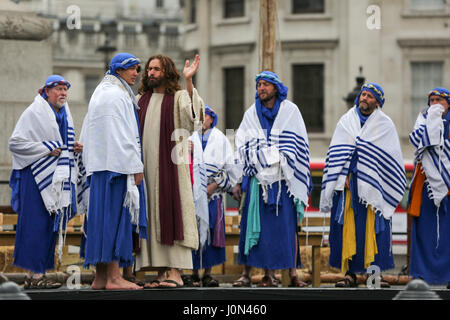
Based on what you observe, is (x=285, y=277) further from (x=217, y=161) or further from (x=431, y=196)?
(x=431, y=196)

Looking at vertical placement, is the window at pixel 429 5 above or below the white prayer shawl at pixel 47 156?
above

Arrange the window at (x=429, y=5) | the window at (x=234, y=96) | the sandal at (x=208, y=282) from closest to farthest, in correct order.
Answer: the sandal at (x=208, y=282) → the window at (x=429, y=5) → the window at (x=234, y=96)

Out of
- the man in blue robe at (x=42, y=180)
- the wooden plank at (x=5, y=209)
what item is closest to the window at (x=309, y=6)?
the wooden plank at (x=5, y=209)

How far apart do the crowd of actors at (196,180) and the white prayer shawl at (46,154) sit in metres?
0.01

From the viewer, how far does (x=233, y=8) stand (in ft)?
133

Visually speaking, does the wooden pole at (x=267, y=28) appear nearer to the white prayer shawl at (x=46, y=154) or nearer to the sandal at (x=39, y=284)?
the white prayer shawl at (x=46, y=154)

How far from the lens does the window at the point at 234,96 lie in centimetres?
3969

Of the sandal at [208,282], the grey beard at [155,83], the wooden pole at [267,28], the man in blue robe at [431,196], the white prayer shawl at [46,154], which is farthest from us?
the wooden pole at [267,28]

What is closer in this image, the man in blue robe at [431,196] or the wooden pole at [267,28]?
the man in blue robe at [431,196]

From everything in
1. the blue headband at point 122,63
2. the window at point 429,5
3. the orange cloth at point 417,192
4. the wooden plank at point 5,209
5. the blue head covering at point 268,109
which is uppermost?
the window at point 429,5

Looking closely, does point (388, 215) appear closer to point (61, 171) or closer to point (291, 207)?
point (291, 207)

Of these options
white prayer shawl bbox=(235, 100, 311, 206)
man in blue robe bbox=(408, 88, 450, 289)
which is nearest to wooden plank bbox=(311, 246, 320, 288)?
man in blue robe bbox=(408, 88, 450, 289)

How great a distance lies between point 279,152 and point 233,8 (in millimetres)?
29260

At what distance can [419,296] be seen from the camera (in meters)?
7.97
